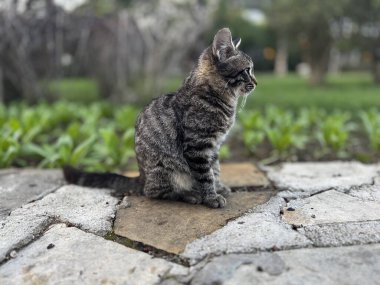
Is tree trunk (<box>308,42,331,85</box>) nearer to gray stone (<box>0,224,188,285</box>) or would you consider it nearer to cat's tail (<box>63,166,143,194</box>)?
cat's tail (<box>63,166,143,194</box>)

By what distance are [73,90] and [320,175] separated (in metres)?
7.73

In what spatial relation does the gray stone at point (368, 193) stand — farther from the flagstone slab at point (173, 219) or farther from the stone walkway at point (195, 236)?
the flagstone slab at point (173, 219)

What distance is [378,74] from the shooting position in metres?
14.2

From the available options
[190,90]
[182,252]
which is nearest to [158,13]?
[190,90]

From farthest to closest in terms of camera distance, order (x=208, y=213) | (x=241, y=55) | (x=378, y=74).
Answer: (x=378, y=74)
(x=241, y=55)
(x=208, y=213)

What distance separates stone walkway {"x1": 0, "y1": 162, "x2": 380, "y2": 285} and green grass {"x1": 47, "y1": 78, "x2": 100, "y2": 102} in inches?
184

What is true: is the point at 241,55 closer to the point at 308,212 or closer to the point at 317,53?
the point at 308,212

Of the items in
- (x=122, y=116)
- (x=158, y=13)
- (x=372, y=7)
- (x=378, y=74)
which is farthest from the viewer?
(x=378, y=74)

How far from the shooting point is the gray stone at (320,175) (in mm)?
2885

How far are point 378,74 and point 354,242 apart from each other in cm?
1385

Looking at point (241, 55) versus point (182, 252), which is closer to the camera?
point (182, 252)

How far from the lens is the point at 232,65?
257 cm

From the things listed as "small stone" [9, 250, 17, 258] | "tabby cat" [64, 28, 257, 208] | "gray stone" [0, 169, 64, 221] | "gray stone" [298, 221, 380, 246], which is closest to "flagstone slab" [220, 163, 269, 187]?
"tabby cat" [64, 28, 257, 208]

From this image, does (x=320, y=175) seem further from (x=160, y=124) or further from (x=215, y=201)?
(x=160, y=124)
